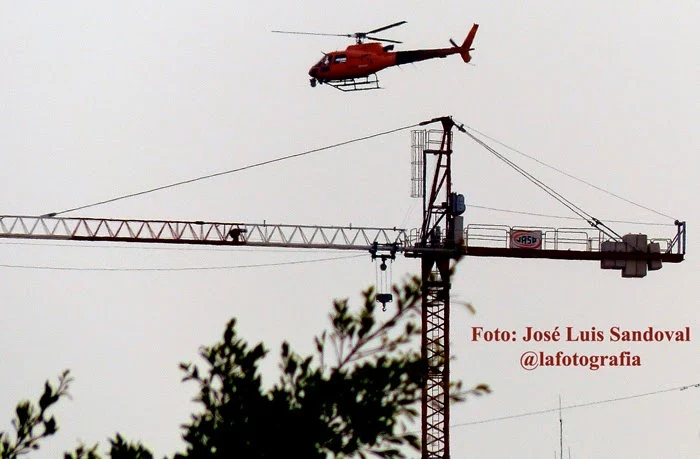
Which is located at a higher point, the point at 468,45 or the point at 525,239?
the point at 468,45

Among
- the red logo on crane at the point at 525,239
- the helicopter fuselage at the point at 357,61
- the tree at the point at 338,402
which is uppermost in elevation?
the helicopter fuselage at the point at 357,61

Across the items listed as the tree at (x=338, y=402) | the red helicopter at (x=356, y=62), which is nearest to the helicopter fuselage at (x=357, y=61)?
the red helicopter at (x=356, y=62)

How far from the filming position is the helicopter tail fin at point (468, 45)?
12044 centimetres

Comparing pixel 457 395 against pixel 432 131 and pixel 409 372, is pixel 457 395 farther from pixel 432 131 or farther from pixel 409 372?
pixel 432 131

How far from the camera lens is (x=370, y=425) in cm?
3344

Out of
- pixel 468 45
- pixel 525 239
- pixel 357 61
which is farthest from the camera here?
pixel 468 45

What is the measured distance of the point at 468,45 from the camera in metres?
122

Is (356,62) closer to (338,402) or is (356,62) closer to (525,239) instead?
(525,239)

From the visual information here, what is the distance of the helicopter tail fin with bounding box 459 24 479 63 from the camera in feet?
395

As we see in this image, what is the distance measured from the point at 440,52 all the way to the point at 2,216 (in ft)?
97.0

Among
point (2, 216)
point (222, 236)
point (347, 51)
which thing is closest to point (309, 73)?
point (347, 51)

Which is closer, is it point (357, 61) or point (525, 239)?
point (525, 239)

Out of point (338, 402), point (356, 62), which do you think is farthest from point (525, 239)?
point (338, 402)

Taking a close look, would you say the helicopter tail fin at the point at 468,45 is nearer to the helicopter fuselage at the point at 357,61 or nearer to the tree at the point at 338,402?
the helicopter fuselage at the point at 357,61
